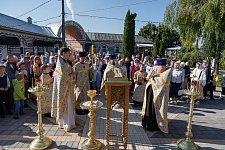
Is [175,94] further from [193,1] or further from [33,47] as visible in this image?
[33,47]

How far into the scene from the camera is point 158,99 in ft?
14.7

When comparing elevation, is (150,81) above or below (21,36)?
below

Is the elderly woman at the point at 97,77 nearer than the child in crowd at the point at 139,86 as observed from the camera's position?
No

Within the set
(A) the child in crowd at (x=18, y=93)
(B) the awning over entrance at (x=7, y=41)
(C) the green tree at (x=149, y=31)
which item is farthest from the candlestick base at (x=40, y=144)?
(C) the green tree at (x=149, y=31)

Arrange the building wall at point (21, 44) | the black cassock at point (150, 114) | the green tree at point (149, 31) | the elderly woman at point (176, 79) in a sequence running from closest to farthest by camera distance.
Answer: the black cassock at point (150, 114)
the elderly woman at point (176, 79)
the building wall at point (21, 44)
the green tree at point (149, 31)

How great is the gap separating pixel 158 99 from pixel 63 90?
2310 millimetres

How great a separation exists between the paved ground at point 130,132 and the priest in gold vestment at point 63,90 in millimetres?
450

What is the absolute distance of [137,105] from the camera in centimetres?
702

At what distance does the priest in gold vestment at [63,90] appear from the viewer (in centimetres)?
436

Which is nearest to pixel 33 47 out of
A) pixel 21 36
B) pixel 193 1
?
pixel 21 36

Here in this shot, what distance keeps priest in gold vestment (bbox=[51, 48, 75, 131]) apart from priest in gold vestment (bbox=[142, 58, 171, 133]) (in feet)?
6.42

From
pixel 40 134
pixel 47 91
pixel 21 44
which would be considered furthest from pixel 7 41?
pixel 40 134

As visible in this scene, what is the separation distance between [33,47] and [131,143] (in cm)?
1815

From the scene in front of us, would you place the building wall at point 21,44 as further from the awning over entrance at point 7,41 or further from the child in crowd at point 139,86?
the child in crowd at point 139,86
